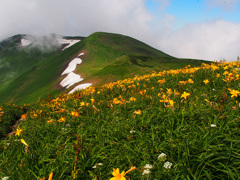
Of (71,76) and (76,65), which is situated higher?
(76,65)

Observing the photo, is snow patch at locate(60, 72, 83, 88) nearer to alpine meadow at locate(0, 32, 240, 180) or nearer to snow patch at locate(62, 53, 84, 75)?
snow patch at locate(62, 53, 84, 75)

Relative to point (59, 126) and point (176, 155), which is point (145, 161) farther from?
point (59, 126)

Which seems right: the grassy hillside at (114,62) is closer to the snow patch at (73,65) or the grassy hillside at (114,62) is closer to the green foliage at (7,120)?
the snow patch at (73,65)

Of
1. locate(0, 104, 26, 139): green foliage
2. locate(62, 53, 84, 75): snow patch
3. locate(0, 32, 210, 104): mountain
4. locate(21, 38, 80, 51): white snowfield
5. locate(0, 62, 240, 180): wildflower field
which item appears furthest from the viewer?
locate(21, 38, 80, 51): white snowfield

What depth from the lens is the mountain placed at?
3168cm

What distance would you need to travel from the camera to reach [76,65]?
57375 millimetres

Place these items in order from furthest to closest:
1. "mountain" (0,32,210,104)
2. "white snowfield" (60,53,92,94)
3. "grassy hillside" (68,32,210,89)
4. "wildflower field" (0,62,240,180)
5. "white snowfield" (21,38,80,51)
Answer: "white snowfield" (21,38,80,51) < "white snowfield" (60,53,92,94) < "mountain" (0,32,210,104) < "grassy hillside" (68,32,210,89) < "wildflower field" (0,62,240,180)

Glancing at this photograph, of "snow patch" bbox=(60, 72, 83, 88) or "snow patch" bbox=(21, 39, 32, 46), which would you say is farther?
"snow patch" bbox=(21, 39, 32, 46)

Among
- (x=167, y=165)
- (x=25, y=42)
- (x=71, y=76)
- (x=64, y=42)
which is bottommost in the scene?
(x=167, y=165)

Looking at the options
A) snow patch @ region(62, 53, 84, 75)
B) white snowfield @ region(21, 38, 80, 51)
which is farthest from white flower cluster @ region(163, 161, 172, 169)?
white snowfield @ region(21, 38, 80, 51)

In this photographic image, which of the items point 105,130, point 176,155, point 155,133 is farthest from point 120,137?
point 176,155

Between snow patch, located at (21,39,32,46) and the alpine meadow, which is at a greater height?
snow patch, located at (21,39,32,46)

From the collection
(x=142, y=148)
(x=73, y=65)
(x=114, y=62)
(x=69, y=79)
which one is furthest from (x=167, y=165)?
(x=73, y=65)

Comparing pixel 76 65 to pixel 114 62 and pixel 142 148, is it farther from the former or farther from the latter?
pixel 142 148
